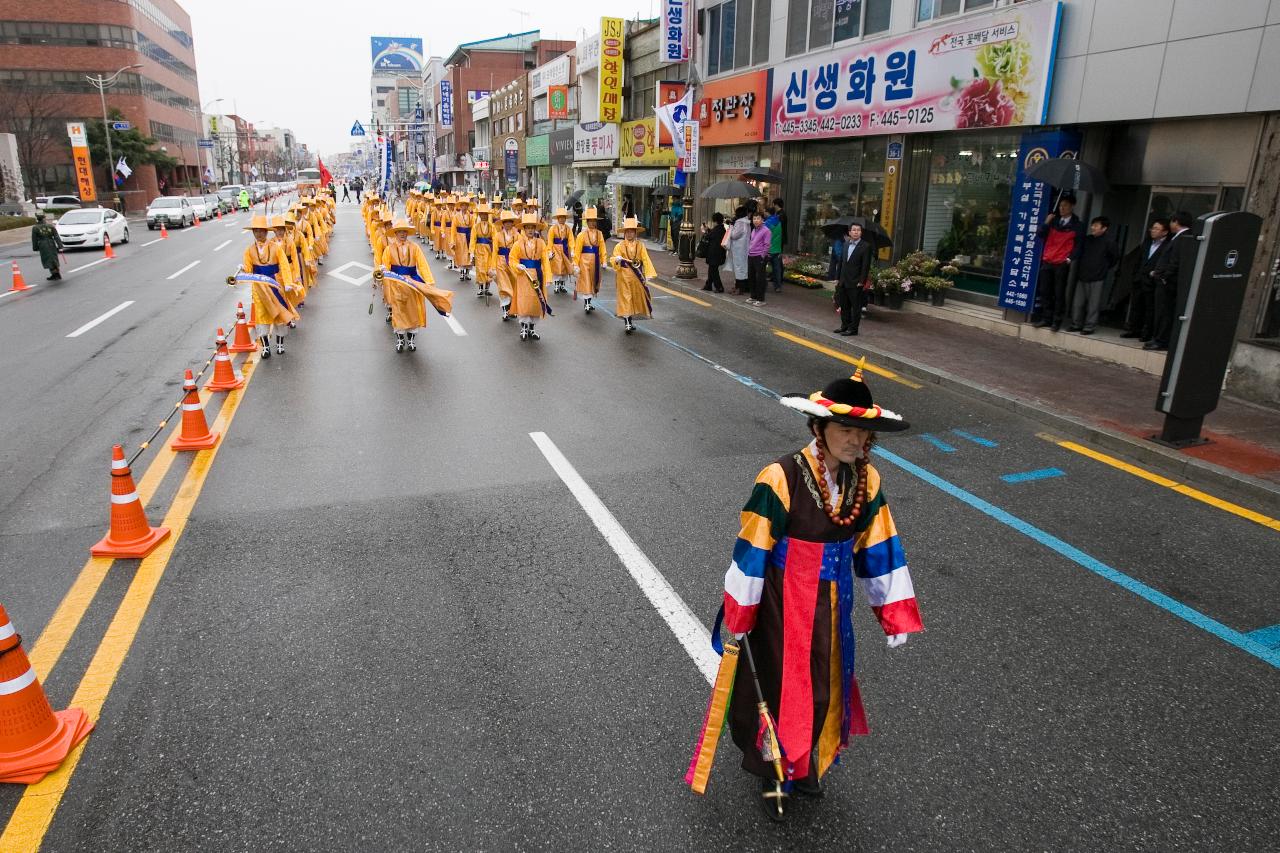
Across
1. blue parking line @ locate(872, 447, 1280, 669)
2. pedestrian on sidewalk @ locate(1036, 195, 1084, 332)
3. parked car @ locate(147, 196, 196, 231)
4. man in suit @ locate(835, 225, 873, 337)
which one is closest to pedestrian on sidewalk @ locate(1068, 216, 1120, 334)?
pedestrian on sidewalk @ locate(1036, 195, 1084, 332)

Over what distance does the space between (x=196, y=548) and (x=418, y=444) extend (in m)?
2.43

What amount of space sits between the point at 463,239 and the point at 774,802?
19.5m

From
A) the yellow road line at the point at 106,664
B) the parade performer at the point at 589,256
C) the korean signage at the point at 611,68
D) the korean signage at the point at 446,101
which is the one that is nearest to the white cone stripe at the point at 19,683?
the yellow road line at the point at 106,664

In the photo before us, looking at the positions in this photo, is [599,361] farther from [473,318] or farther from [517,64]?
[517,64]

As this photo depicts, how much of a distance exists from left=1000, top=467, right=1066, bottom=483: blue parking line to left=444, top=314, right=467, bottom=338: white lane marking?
8575 millimetres

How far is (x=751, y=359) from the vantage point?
1116cm

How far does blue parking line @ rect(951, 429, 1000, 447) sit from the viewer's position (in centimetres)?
753

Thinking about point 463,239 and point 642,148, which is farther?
point 642,148

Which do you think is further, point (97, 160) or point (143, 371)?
point (97, 160)

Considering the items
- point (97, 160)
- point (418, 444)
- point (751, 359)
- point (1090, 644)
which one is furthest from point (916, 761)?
point (97, 160)

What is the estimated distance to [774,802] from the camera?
308 cm

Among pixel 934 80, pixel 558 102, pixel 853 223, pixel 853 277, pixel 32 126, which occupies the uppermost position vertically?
pixel 558 102

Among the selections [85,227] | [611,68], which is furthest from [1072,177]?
[85,227]

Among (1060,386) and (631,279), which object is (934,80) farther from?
(1060,386)
